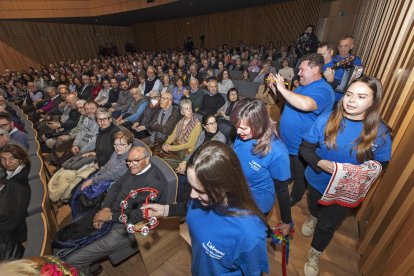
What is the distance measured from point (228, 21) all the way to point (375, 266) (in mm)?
13305

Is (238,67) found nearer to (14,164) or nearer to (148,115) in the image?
(148,115)

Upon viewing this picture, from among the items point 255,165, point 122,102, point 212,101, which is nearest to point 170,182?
point 255,165

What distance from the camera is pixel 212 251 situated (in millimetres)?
1042

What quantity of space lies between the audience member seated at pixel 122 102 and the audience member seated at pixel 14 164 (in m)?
3.04

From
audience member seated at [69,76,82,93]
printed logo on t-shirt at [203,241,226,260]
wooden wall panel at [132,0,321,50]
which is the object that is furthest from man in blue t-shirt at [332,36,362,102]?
wooden wall panel at [132,0,321,50]

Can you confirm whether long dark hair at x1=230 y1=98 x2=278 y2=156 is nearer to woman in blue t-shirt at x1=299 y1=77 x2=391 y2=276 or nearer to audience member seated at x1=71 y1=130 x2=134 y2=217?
woman in blue t-shirt at x1=299 y1=77 x2=391 y2=276

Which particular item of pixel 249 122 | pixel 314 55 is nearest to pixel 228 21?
pixel 314 55

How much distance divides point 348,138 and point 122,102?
5342 millimetres

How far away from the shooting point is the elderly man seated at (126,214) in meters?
1.93

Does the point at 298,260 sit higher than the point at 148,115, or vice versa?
the point at 148,115

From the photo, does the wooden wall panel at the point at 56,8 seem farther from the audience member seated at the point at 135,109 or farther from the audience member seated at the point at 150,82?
the audience member seated at the point at 135,109

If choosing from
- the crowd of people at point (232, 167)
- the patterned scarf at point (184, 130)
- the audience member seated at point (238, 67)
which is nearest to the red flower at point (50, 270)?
the crowd of people at point (232, 167)

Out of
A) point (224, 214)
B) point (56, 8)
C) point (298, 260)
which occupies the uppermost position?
point (56, 8)

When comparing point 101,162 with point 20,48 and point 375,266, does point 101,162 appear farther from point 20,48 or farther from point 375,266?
point 20,48
